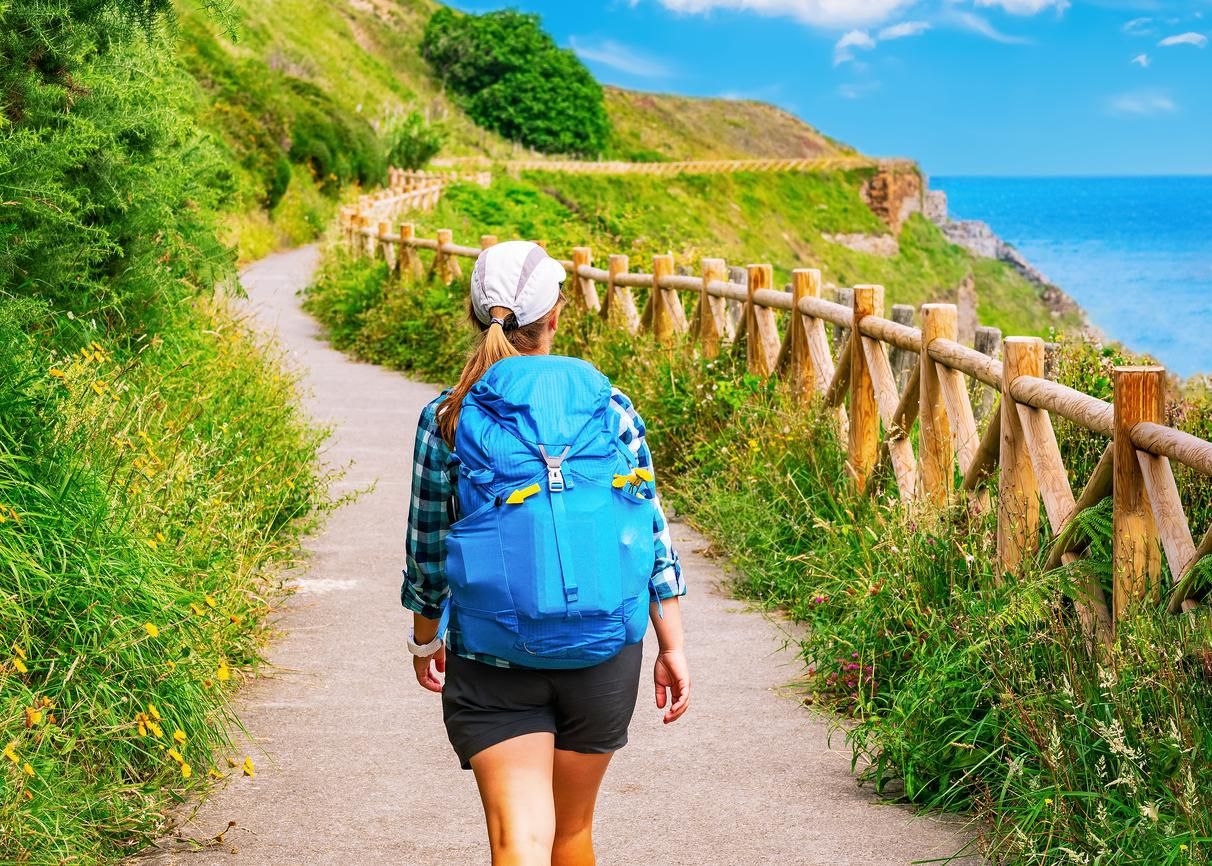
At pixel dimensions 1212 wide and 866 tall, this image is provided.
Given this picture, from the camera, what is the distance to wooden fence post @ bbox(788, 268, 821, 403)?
29.0ft

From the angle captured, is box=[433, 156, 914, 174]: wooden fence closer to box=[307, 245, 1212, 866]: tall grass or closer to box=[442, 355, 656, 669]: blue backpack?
box=[307, 245, 1212, 866]: tall grass

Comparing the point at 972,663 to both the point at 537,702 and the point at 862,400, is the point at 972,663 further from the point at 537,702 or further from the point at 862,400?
the point at 862,400

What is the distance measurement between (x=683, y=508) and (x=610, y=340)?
3664mm

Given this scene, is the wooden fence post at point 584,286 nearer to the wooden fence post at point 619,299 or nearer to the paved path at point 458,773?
the wooden fence post at point 619,299

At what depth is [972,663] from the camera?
4.77m

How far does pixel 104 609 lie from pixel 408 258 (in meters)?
15.3

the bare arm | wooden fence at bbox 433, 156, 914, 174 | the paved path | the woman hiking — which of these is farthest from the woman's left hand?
wooden fence at bbox 433, 156, 914, 174

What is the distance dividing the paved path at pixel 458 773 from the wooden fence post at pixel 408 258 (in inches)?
467

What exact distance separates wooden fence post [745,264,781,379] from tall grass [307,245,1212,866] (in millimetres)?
486

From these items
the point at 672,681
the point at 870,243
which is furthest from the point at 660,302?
the point at 870,243

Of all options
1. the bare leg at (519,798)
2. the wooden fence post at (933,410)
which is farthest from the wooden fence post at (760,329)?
the bare leg at (519,798)

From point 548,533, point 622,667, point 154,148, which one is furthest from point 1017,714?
point 154,148

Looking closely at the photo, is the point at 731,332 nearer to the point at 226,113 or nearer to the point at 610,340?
the point at 610,340

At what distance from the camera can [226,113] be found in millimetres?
34156
